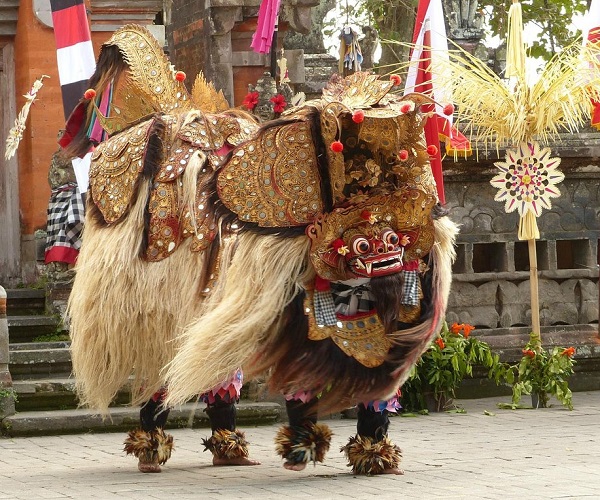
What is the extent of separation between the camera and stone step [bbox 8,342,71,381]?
30.5 feet

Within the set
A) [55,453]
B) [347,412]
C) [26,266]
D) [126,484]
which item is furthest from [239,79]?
[126,484]

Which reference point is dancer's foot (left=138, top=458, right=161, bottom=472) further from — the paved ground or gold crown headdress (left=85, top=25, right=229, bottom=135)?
gold crown headdress (left=85, top=25, right=229, bottom=135)

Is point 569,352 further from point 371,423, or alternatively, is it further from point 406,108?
point 406,108

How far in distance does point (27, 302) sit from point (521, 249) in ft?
12.8

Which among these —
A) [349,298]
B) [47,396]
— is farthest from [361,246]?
[47,396]

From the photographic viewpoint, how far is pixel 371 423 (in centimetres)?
649

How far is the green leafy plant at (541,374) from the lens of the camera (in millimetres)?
9203

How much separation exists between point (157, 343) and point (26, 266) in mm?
5268

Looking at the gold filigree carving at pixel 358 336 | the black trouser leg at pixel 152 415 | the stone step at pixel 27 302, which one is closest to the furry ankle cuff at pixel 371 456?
the gold filigree carving at pixel 358 336

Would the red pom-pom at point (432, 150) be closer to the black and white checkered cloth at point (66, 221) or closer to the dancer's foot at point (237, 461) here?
the dancer's foot at point (237, 461)

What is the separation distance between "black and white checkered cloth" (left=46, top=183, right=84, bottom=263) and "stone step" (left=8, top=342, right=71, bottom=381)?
104 cm

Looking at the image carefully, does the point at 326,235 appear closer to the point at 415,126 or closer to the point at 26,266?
the point at 415,126

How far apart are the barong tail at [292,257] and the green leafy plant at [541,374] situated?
2.92 meters

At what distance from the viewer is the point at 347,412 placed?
30.2 feet
